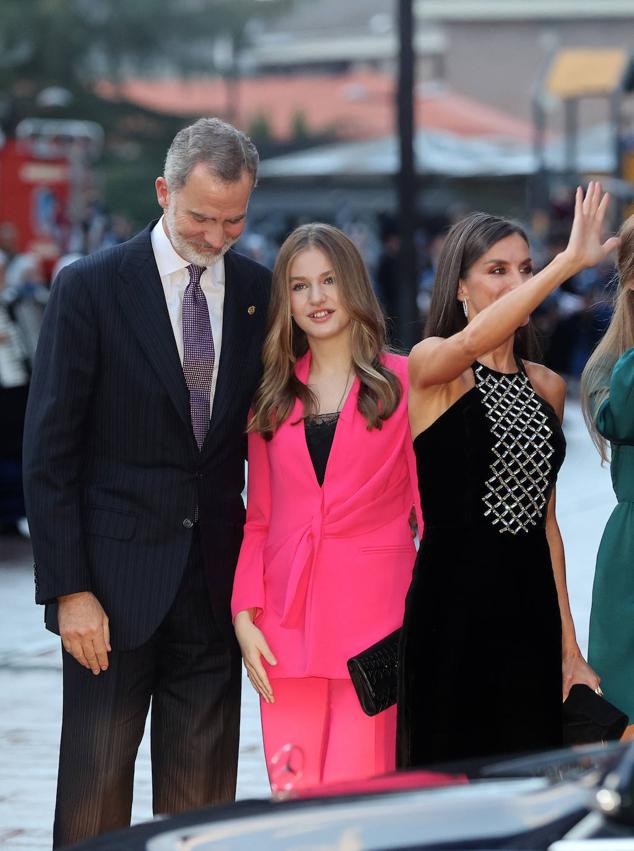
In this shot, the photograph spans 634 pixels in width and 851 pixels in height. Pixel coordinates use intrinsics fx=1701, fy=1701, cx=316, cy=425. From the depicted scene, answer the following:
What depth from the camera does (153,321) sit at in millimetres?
4016

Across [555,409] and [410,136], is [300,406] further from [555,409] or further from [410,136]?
[410,136]

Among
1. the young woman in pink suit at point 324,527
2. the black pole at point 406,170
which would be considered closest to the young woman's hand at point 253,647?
the young woman in pink suit at point 324,527

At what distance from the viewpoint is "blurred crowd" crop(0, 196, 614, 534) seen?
11.8m

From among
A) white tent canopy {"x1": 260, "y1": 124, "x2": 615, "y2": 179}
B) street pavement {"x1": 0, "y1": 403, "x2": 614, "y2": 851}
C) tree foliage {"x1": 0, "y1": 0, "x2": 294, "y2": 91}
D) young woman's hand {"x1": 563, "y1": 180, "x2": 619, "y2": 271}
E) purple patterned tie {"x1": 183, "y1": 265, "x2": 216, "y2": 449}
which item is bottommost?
street pavement {"x1": 0, "y1": 403, "x2": 614, "y2": 851}

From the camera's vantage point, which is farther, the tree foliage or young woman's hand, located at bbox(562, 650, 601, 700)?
the tree foliage

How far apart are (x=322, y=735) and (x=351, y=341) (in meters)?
0.97

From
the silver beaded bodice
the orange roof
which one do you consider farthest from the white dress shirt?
the orange roof

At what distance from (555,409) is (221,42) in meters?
43.8

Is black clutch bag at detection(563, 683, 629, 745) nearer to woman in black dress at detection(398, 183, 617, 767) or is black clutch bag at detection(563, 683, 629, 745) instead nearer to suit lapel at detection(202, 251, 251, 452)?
woman in black dress at detection(398, 183, 617, 767)

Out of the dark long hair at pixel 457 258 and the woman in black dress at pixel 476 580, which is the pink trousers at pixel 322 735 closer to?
the woman in black dress at pixel 476 580

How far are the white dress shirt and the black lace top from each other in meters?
0.26

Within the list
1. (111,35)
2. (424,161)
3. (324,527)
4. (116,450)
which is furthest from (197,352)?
(111,35)

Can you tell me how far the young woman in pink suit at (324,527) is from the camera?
4059 millimetres

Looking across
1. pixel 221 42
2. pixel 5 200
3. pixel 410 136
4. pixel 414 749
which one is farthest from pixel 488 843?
pixel 221 42
